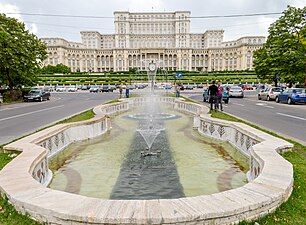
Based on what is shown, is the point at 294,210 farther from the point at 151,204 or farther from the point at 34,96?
the point at 34,96

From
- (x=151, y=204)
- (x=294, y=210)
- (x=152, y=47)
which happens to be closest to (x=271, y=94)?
(x=294, y=210)

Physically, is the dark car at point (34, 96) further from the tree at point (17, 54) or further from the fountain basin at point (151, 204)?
the fountain basin at point (151, 204)

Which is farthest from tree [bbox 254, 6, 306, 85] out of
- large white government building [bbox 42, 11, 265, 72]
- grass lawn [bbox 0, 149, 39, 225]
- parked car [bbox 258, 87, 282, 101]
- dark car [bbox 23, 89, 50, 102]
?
large white government building [bbox 42, 11, 265, 72]

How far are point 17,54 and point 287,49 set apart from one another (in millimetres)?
29766

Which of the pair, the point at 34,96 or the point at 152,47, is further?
the point at 152,47

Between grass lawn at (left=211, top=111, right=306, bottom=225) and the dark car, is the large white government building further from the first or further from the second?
grass lawn at (left=211, top=111, right=306, bottom=225)

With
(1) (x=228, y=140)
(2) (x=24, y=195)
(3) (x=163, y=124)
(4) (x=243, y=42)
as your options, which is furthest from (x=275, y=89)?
(4) (x=243, y=42)

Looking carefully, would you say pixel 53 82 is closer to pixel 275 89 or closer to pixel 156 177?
pixel 275 89

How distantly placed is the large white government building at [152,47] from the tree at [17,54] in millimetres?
115692

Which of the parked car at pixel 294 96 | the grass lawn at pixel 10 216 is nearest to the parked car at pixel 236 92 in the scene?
the parked car at pixel 294 96

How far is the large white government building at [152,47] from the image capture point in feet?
510

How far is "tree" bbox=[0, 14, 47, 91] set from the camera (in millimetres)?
31663

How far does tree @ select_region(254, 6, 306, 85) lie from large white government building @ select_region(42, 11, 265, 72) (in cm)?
11576

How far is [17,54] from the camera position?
33500 millimetres
